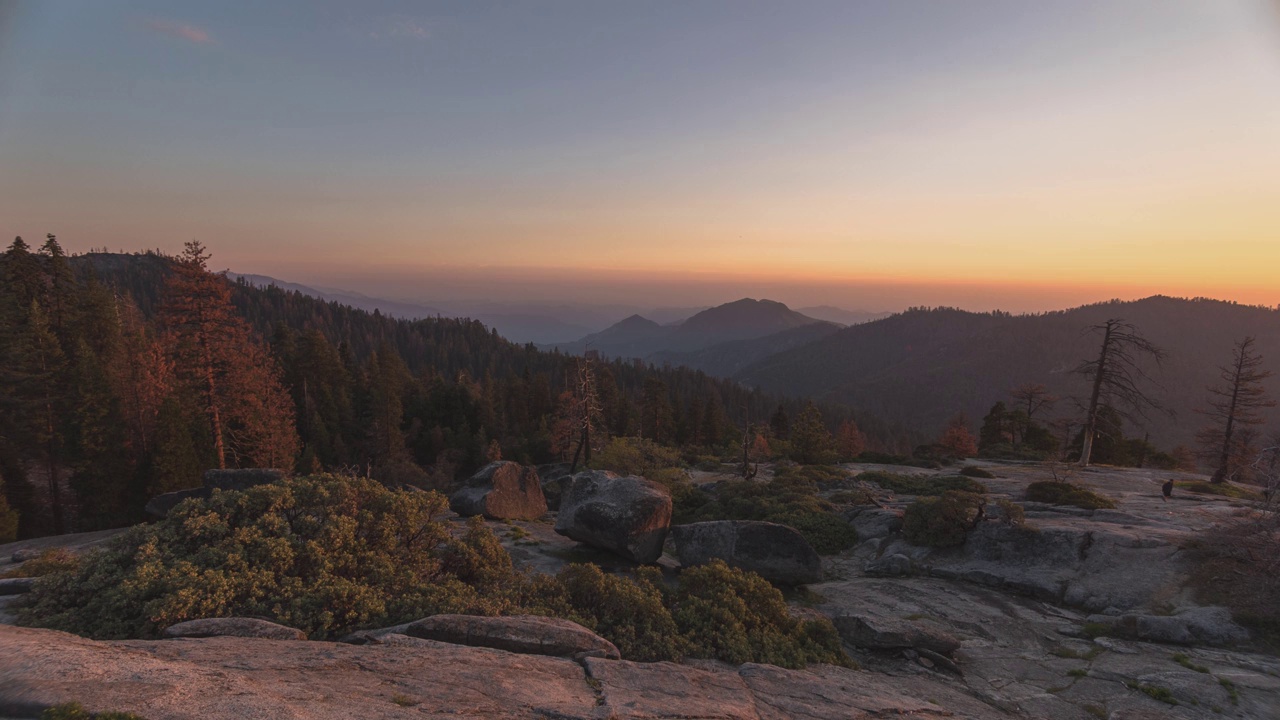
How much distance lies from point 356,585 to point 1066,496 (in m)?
29.0

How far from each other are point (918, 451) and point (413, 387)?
6944 cm

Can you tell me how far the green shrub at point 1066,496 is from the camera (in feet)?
72.6

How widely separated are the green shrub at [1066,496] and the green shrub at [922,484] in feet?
7.96

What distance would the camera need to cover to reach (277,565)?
9914mm

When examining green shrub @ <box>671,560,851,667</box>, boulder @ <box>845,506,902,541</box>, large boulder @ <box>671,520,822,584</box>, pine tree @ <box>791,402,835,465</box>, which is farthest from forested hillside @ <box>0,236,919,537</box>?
green shrub @ <box>671,560,851,667</box>

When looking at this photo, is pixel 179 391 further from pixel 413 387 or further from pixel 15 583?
pixel 413 387

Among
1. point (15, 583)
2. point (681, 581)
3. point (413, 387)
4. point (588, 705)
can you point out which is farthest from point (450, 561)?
point (413, 387)

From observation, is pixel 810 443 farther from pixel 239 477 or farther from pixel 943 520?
pixel 239 477

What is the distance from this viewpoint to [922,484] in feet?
101

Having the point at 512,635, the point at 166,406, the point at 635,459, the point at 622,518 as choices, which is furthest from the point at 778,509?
the point at 166,406

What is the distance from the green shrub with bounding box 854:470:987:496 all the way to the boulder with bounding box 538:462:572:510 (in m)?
20.3

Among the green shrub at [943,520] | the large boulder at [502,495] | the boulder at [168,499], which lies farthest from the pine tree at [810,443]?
the boulder at [168,499]

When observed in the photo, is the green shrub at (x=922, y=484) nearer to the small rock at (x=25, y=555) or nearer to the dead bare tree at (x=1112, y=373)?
the dead bare tree at (x=1112, y=373)

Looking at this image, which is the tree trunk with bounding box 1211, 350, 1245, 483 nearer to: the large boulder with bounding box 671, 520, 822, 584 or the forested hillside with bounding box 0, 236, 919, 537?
the forested hillside with bounding box 0, 236, 919, 537
